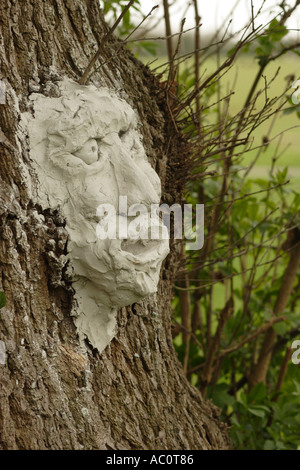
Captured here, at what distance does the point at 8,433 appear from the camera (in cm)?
124

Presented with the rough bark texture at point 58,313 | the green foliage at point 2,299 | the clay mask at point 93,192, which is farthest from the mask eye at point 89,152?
the green foliage at point 2,299

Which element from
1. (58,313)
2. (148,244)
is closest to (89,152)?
(148,244)

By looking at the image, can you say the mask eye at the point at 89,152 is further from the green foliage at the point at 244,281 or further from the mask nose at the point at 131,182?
the green foliage at the point at 244,281

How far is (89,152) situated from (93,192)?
0.33ft

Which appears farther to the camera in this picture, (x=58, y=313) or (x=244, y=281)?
(x=244, y=281)

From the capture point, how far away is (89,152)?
1328 millimetres

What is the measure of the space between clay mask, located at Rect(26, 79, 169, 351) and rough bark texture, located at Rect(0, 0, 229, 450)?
35 millimetres

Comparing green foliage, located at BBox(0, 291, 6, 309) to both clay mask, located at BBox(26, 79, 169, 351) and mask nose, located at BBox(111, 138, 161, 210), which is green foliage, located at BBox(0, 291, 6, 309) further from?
mask nose, located at BBox(111, 138, 161, 210)

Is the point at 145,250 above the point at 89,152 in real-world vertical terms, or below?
below

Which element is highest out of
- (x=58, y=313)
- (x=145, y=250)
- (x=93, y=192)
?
(x=93, y=192)

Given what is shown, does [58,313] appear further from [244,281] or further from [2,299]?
[244,281]

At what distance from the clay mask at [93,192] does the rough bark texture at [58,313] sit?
4 cm

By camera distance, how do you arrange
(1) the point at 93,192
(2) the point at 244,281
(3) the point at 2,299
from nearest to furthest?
(3) the point at 2,299
(1) the point at 93,192
(2) the point at 244,281

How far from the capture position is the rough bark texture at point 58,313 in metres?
1.25
